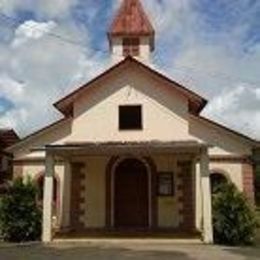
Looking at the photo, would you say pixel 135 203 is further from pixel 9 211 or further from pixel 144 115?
pixel 9 211

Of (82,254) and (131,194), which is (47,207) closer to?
(82,254)

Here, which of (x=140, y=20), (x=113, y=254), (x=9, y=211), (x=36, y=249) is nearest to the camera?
(x=113, y=254)

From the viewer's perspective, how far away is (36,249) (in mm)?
19078

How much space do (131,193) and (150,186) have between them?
0.89m

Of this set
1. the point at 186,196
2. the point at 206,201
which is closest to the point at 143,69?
the point at 186,196

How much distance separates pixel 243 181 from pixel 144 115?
4.87 meters

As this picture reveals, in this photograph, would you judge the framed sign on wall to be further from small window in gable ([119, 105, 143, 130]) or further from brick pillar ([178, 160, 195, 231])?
small window in gable ([119, 105, 143, 130])

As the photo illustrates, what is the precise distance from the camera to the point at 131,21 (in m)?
35.4

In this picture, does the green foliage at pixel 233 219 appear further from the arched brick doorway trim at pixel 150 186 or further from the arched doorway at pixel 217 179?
the arched brick doorway trim at pixel 150 186

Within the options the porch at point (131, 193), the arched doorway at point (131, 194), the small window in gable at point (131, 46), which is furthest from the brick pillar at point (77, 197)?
the small window in gable at point (131, 46)

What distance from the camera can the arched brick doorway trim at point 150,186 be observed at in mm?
24875

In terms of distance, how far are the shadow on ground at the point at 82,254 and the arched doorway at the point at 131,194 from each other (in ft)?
19.5

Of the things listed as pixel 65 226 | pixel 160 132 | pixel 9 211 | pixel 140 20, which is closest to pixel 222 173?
pixel 160 132

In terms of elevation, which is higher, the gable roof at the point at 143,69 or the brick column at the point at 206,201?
the gable roof at the point at 143,69
